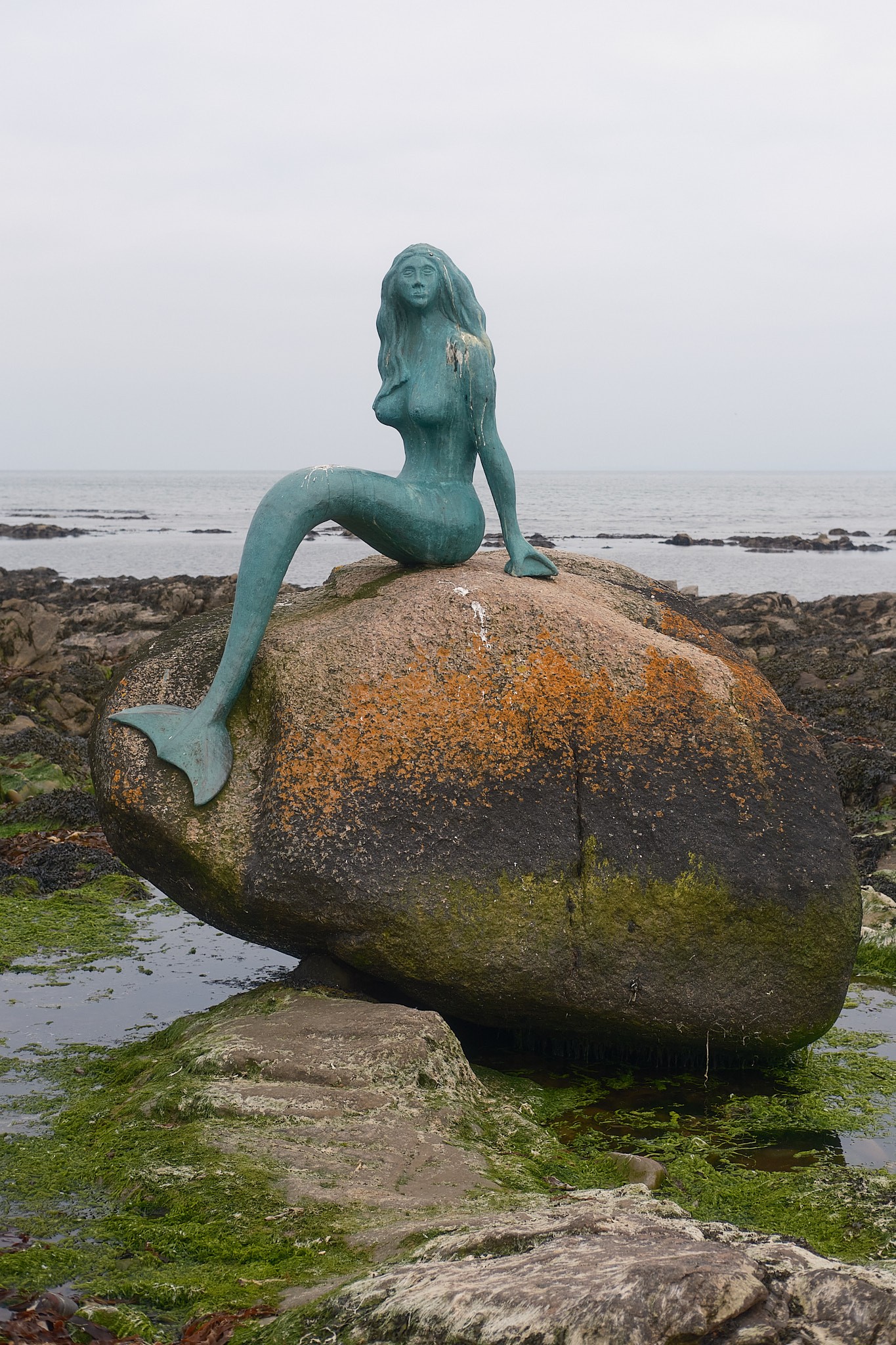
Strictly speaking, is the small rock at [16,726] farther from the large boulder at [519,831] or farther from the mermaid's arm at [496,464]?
the mermaid's arm at [496,464]

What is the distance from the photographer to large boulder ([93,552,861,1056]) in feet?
14.7

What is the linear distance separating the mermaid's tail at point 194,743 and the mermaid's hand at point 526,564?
4.93 ft

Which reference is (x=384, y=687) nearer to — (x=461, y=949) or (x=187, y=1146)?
(x=461, y=949)

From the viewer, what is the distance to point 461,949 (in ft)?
14.6

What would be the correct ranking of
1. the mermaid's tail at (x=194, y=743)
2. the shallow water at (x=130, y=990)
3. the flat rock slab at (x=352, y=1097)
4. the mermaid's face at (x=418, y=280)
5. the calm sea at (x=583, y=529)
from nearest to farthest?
1. the flat rock slab at (x=352, y=1097)
2. the mermaid's tail at (x=194, y=743)
3. the shallow water at (x=130, y=990)
4. the mermaid's face at (x=418, y=280)
5. the calm sea at (x=583, y=529)

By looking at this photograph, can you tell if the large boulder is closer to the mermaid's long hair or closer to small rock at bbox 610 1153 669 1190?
small rock at bbox 610 1153 669 1190

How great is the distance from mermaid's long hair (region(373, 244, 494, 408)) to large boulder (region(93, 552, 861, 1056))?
120cm

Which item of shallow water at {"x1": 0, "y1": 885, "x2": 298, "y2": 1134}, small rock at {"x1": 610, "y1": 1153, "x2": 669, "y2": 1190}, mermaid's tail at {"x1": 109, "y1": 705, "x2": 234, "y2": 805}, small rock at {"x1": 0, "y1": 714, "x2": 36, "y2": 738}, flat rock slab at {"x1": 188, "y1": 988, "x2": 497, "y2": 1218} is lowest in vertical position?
shallow water at {"x1": 0, "y1": 885, "x2": 298, "y2": 1134}

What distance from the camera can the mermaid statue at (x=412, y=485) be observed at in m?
4.82

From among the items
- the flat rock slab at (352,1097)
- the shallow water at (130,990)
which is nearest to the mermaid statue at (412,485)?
the flat rock slab at (352,1097)

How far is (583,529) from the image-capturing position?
5456 centimetres

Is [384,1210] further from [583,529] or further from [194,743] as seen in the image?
[583,529]

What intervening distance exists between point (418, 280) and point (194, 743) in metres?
2.27

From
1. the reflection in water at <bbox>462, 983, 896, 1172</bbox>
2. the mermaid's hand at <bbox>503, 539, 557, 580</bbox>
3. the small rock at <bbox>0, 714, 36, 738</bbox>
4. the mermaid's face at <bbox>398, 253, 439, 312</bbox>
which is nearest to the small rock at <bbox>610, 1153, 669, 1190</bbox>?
the reflection in water at <bbox>462, 983, 896, 1172</bbox>
